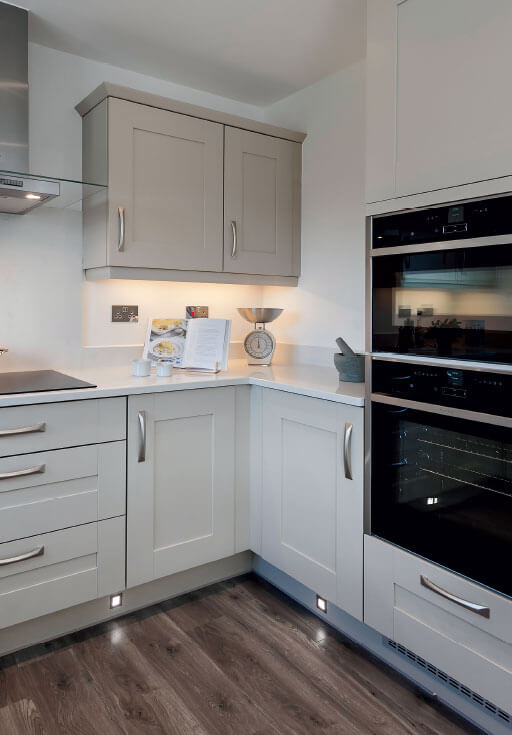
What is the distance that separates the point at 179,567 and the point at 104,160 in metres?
1.70

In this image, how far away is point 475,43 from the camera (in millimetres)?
1486

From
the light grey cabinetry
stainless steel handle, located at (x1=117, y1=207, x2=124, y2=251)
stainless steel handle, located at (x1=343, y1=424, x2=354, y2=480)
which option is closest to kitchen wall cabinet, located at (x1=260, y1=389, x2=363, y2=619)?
stainless steel handle, located at (x1=343, y1=424, x2=354, y2=480)

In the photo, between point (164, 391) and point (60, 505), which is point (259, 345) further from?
point (60, 505)

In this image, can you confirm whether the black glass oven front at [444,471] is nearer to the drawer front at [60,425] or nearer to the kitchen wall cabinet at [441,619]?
the kitchen wall cabinet at [441,619]

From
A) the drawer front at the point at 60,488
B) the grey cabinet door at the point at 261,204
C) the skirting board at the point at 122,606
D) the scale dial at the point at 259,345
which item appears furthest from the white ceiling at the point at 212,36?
the skirting board at the point at 122,606

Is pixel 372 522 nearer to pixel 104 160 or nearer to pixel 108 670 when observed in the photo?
pixel 108 670

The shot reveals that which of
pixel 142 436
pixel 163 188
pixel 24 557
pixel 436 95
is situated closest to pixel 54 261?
pixel 163 188

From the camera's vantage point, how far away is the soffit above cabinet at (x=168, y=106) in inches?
89.2

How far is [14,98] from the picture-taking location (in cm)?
213

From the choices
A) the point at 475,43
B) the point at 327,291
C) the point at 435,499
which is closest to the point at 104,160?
the point at 327,291

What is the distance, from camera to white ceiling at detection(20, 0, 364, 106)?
2068 mm

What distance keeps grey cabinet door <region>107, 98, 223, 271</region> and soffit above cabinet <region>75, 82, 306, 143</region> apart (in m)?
0.02

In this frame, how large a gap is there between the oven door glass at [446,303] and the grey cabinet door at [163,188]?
1046 millimetres

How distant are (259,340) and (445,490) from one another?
1379 mm
